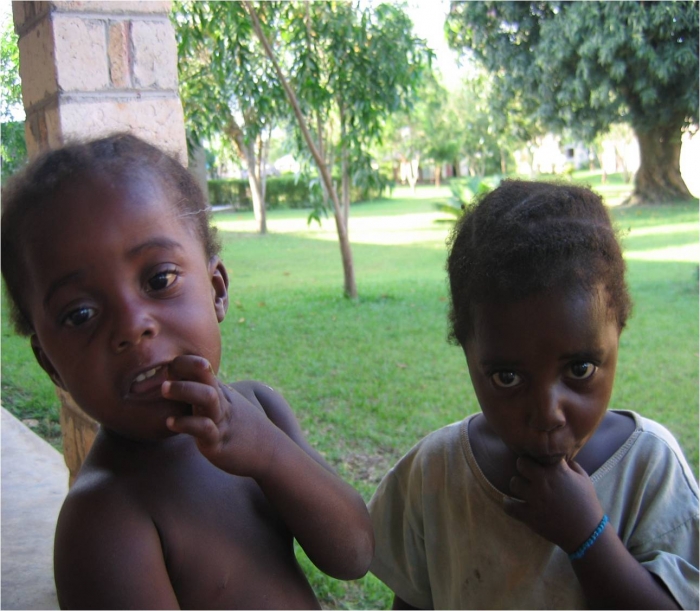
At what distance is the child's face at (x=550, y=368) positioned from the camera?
124 centimetres

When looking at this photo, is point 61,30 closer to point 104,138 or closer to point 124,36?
point 124,36

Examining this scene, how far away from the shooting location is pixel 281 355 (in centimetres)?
620

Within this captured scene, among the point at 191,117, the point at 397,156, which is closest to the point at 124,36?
the point at 191,117

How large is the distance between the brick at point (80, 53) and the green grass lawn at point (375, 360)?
98cm

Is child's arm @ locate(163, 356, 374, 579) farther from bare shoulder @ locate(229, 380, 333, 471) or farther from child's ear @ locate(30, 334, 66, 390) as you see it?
child's ear @ locate(30, 334, 66, 390)

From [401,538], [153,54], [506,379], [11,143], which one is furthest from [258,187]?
[506,379]

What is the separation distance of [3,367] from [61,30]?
163 inches

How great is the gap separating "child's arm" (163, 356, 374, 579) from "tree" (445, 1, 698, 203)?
14097 millimetres

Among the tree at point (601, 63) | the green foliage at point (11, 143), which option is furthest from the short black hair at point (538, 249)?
the tree at point (601, 63)

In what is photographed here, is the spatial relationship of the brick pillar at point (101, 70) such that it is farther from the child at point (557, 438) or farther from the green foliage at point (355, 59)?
the green foliage at point (355, 59)

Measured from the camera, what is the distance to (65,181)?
3.91ft

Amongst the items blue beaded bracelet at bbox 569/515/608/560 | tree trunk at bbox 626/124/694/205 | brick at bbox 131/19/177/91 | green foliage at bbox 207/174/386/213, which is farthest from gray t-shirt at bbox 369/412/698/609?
green foliage at bbox 207/174/386/213

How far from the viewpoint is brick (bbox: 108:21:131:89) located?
2312 mm

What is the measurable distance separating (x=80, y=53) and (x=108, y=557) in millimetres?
1715
